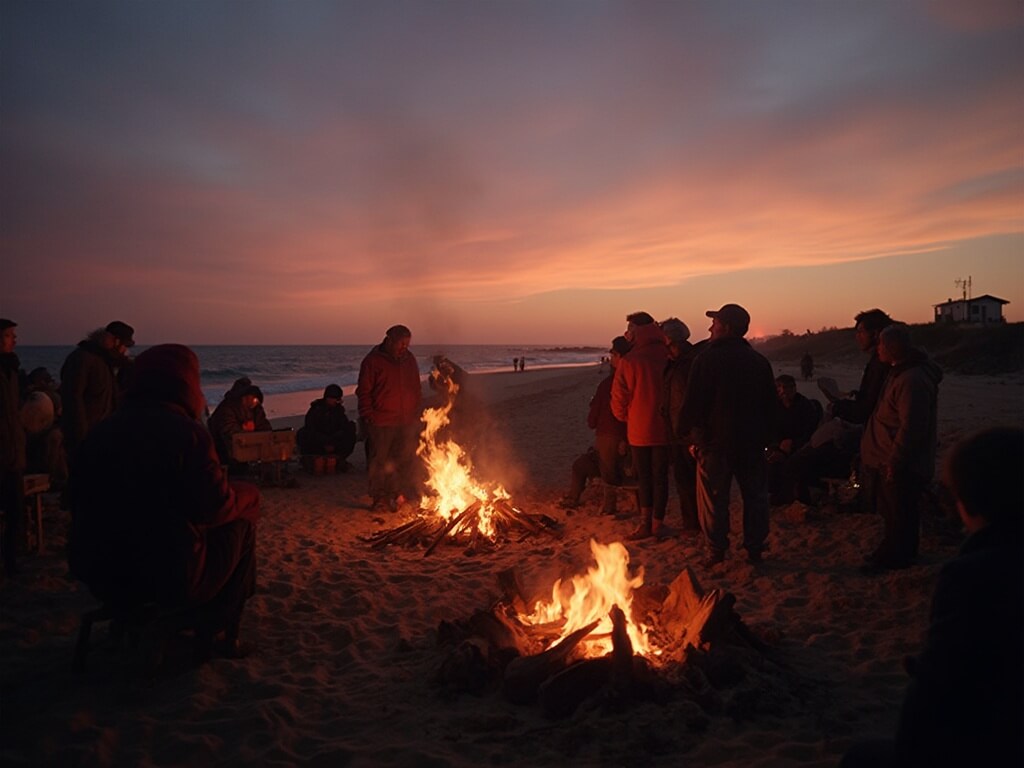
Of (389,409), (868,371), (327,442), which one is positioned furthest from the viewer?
(327,442)

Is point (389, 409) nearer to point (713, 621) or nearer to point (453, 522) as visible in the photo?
point (453, 522)

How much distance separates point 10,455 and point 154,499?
3074mm

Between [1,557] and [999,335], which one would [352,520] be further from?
[999,335]

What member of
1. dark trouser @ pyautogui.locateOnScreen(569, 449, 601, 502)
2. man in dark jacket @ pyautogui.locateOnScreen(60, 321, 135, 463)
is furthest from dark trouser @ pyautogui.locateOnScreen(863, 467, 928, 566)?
man in dark jacket @ pyautogui.locateOnScreen(60, 321, 135, 463)

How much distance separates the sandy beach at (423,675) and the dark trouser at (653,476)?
0.45 meters

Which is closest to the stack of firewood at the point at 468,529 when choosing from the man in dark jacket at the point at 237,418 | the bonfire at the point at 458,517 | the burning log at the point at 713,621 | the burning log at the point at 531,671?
the bonfire at the point at 458,517

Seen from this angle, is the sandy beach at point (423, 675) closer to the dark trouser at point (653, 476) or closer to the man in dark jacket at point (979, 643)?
the dark trouser at point (653, 476)

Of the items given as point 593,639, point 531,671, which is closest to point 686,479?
point 593,639

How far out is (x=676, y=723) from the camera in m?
3.54

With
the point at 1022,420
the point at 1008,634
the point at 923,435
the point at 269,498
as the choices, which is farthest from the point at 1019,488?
the point at 1022,420

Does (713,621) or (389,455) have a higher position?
(389,455)

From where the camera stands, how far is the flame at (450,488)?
7.79 meters

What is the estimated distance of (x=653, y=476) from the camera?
7.32 m

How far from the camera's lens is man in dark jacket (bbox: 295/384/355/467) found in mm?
11406
